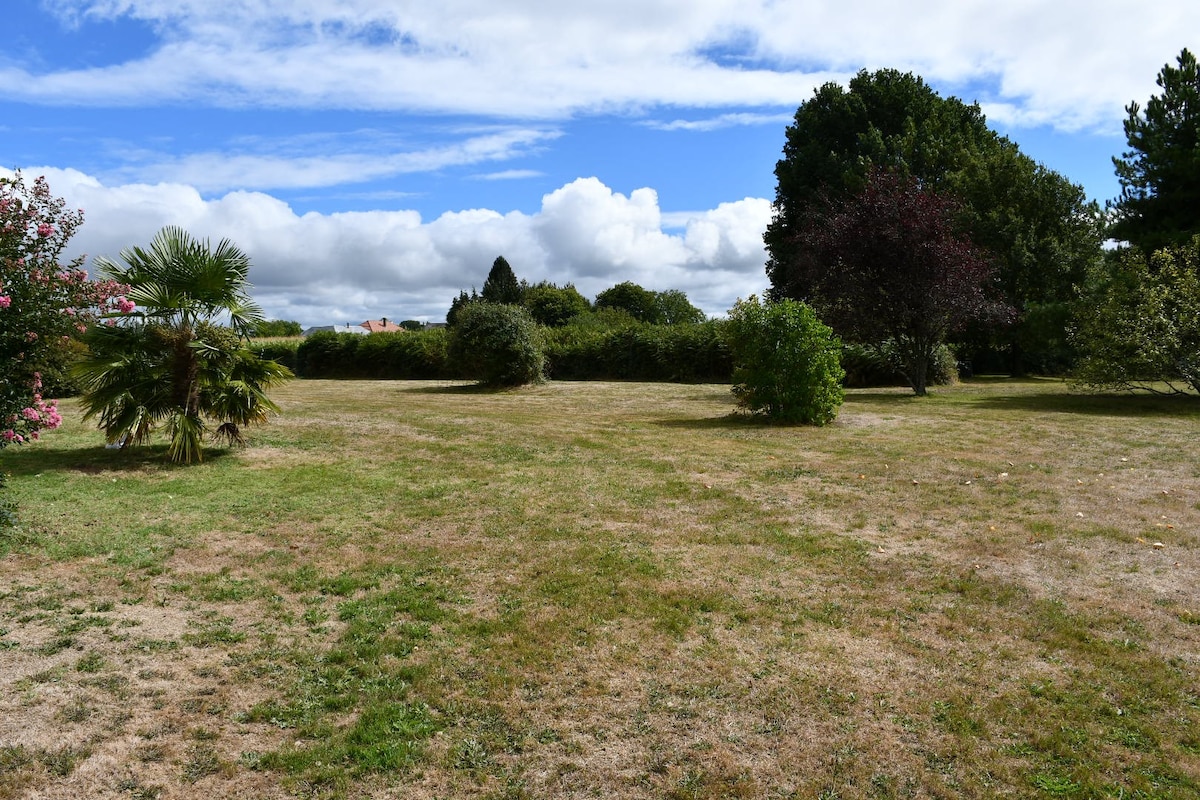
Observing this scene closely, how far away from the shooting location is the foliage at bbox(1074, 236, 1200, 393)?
1517cm

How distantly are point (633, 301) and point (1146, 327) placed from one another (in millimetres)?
54379

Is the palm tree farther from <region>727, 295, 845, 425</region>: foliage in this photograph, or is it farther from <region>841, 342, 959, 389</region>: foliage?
<region>841, 342, 959, 389</region>: foliage

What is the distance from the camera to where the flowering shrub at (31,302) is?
5891 millimetres

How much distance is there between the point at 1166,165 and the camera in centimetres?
1833

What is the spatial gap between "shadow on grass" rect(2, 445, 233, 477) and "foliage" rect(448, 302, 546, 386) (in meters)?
12.4

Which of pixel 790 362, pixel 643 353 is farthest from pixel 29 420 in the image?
pixel 643 353

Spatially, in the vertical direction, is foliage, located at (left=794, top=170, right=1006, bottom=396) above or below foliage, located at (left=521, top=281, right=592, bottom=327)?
below

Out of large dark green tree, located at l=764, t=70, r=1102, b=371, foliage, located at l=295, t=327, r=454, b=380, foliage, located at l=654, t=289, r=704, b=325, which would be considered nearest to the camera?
large dark green tree, located at l=764, t=70, r=1102, b=371

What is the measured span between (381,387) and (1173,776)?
78.9ft

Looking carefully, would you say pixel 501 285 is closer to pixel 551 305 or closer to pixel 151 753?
pixel 551 305

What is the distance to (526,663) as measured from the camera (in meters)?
3.77

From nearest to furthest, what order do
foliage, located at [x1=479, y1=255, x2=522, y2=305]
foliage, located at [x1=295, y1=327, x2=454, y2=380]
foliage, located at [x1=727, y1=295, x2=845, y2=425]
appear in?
foliage, located at [x1=727, y1=295, x2=845, y2=425]
foliage, located at [x1=295, y1=327, x2=454, y2=380]
foliage, located at [x1=479, y1=255, x2=522, y2=305]

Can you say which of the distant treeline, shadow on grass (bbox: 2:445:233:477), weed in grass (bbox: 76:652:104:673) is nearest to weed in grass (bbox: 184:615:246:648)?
weed in grass (bbox: 76:652:104:673)

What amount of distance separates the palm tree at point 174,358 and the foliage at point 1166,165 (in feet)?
64.1
